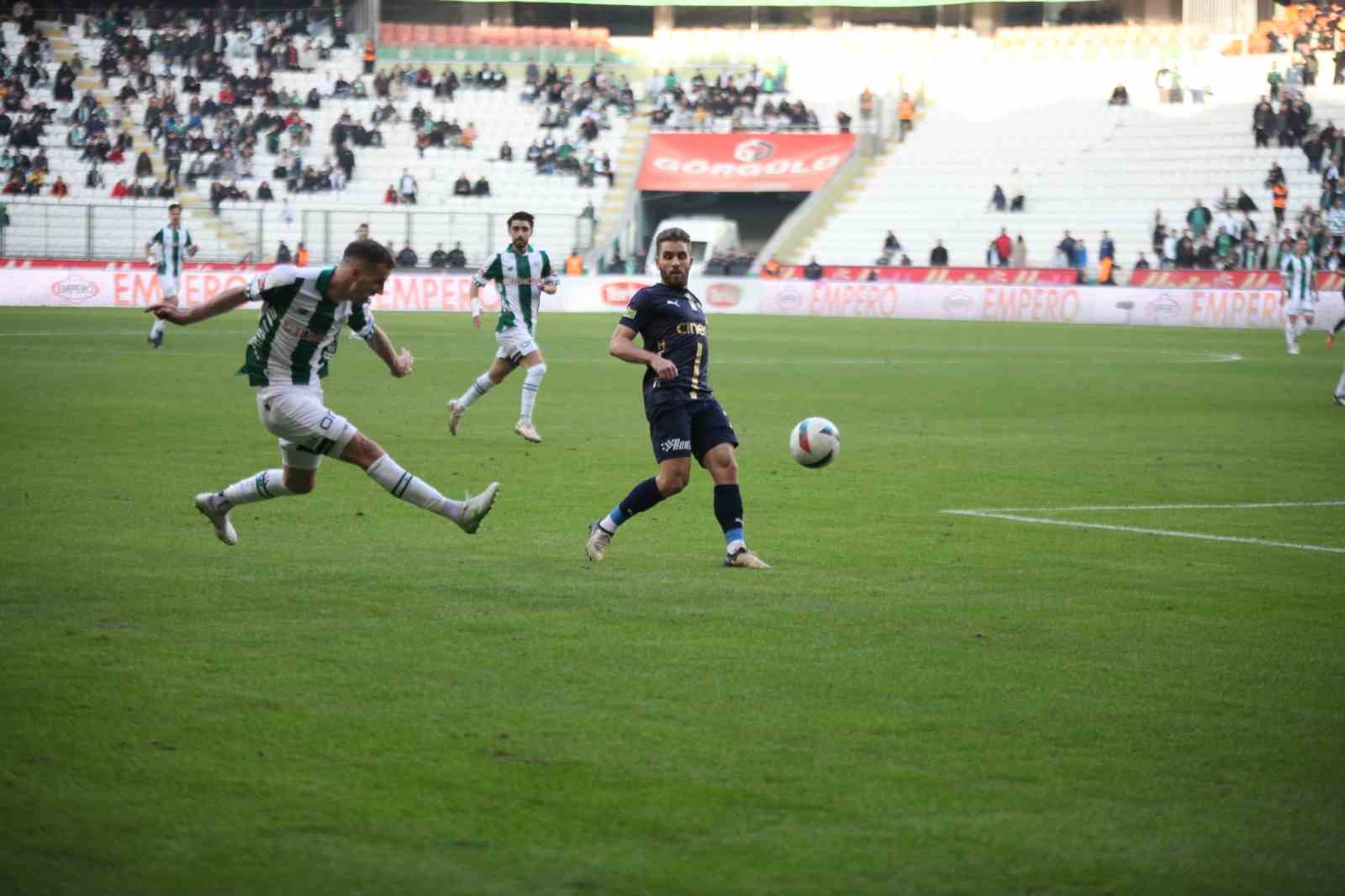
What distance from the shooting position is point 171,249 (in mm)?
30531

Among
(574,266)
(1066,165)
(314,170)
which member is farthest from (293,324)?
(314,170)

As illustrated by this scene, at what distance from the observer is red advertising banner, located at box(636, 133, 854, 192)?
6066 cm

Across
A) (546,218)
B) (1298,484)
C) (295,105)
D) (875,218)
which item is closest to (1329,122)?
(875,218)

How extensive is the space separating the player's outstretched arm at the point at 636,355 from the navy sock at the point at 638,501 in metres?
0.63

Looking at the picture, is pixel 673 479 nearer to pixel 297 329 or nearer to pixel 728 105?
pixel 297 329

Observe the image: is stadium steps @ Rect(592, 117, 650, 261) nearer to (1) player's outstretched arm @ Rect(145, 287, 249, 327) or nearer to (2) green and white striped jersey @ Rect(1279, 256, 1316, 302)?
(2) green and white striped jersey @ Rect(1279, 256, 1316, 302)

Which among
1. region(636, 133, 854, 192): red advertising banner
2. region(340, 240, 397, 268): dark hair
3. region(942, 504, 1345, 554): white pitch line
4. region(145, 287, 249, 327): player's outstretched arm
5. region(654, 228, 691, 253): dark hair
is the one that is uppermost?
region(636, 133, 854, 192): red advertising banner

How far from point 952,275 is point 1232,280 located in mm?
7730

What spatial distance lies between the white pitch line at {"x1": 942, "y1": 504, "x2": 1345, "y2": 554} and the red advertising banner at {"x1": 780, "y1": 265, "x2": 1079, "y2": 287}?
1433 inches

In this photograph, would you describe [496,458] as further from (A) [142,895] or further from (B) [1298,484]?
(A) [142,895]

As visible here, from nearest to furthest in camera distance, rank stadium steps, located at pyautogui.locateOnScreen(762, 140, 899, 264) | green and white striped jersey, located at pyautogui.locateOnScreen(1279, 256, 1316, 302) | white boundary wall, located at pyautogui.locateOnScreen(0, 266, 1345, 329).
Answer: green and white striped jersey, located at pyautogui.locateOnScreen(1279, 256, 1316, 302) → white boundary wall, located at pyautogui.locateOnScreen(0, 266, 1345, 329) → stadium steps, located at pyautogui.locateOnScreen(762, 140, 899, 264)

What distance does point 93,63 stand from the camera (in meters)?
63.2

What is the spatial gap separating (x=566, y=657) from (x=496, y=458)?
8097 mm

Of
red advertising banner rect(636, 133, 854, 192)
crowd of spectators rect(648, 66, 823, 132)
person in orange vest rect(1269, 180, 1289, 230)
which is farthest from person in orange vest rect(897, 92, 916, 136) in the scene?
person in orange vest rect(1269, 180, 1289, 230)
